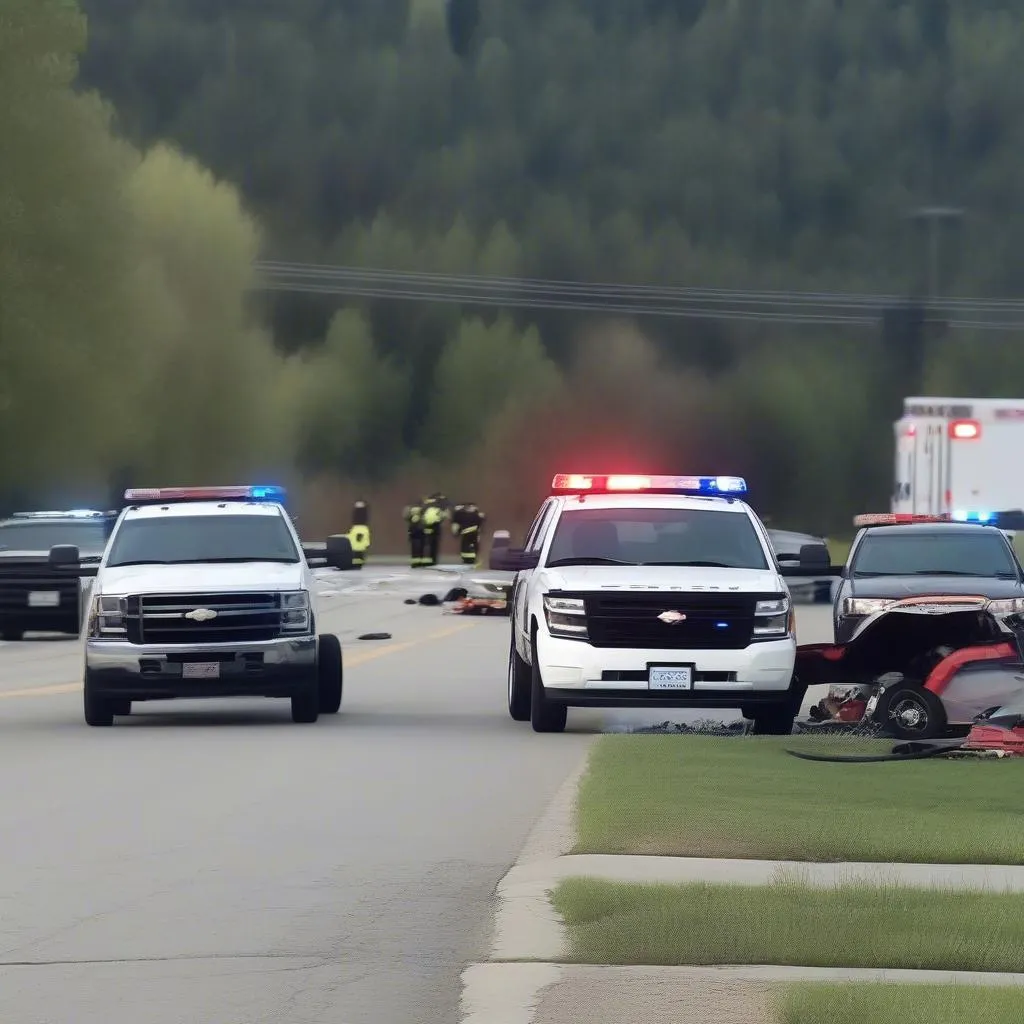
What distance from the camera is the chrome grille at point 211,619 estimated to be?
19.2 meters

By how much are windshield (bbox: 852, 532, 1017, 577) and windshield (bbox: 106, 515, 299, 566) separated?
718 cm

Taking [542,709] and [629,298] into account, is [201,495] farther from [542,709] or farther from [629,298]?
[629,298]

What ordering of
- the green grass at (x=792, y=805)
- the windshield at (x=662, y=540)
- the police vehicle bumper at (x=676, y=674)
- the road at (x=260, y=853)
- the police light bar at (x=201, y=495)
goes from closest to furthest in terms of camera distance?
1. the road at (x=260, y=853)
2. the green grass at (x=792, y=805)
3. the police vehicle bumper at (x=676, y=674)
4. the windshield at (x=662, y=540)
5. the police light bar at (x=201, y=495)

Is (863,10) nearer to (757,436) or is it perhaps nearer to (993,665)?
(757,436)

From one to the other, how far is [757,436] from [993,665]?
6073 centimetres

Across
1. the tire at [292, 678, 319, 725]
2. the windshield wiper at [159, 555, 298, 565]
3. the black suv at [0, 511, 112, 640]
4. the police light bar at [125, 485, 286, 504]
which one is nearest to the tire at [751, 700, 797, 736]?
the tire at [292, 678, 319, 725]

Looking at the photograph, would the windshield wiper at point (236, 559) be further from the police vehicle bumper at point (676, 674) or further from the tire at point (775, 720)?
the tire at point (775, 720)

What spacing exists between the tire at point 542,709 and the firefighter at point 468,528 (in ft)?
124

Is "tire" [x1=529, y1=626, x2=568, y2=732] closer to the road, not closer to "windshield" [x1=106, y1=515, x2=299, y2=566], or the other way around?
the road

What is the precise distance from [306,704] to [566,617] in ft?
7.92

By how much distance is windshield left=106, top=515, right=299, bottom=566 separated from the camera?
67.2 feet

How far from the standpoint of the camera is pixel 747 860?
11523 mm

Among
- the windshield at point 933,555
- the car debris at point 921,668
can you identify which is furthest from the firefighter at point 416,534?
the car debris at point 921,668

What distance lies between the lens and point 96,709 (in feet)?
64.2
